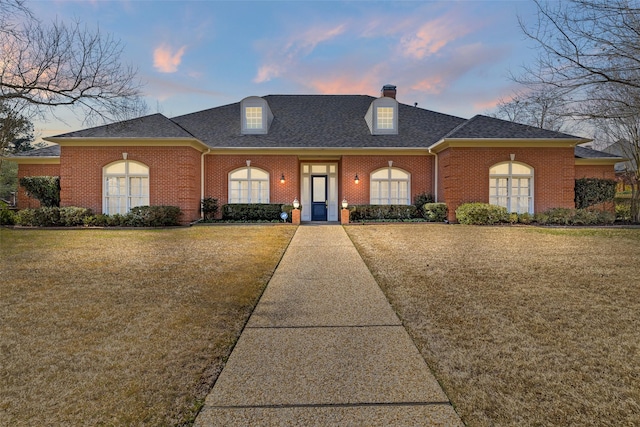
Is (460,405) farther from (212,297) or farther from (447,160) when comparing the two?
(447,160)

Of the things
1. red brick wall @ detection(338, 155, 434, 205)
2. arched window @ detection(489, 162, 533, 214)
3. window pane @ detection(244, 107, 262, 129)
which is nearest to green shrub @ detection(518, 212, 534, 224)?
arched window @ detection(489, 162, 533, 214)

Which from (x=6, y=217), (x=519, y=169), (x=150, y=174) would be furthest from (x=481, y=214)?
(x=6, y=217)

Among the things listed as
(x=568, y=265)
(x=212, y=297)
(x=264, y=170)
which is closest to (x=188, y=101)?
(x=264, y=170)

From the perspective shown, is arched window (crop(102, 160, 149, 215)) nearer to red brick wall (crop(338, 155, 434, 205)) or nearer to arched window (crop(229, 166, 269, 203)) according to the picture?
arched window (crop(229, 166, 269, 203))

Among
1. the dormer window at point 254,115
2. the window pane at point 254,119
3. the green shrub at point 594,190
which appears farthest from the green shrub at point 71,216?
the green shrub at point 594,190

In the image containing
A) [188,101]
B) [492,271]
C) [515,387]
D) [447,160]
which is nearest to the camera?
[515,387]

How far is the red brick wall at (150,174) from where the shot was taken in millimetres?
15289

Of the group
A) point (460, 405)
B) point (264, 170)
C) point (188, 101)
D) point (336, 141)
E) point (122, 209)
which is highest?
point (188, 101)

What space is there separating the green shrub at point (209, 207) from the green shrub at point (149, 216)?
6.55ft

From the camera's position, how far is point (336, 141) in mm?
17422

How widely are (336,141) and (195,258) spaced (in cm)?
1133

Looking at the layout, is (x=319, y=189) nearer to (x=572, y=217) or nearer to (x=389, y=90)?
(x=389, y=90)

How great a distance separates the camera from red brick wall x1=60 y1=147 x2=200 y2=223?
15289 millimetres

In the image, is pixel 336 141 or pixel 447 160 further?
pixel 336 141
